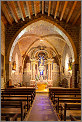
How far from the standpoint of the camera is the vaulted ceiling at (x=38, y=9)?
9.35 metres

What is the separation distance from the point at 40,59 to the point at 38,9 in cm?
1020

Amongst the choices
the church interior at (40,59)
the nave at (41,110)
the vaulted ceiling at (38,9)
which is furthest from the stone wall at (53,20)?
the nave at (41,110)

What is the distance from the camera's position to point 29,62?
21.0 metres

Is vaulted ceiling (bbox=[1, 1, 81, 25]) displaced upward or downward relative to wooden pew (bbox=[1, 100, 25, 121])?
upward

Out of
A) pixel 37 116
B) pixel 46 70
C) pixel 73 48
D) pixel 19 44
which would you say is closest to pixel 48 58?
pixel 46 70

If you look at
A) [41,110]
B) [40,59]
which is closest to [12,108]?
[41,110]

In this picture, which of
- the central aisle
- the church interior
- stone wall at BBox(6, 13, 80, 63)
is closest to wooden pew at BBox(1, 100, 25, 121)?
the church interior

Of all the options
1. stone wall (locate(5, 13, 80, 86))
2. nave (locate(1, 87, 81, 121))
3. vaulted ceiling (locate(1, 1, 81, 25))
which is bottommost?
nave (locate(1, 87, 81, 121))

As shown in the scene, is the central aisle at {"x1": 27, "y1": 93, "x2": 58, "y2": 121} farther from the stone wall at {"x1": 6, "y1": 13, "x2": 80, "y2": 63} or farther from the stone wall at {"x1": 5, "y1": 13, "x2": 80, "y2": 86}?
the stone wall at {"x1": 6, "y1": 13, "x2": 80, "y2": 63}

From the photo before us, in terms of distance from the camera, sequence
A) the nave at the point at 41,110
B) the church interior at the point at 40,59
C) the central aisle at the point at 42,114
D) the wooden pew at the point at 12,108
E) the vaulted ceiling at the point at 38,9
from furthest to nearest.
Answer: the vaulted ceiling at the point at 38,9 → the church interior at the point at 40,59 → the central aisle at the point at 42,114 → the nave at the point at 41,110 → the wooden pew at the point at 12,108

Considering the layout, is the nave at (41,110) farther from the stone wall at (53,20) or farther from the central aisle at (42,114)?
the stone wall at (53,20)

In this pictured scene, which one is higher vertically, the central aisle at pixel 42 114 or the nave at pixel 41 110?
the nave at pixel 41 110

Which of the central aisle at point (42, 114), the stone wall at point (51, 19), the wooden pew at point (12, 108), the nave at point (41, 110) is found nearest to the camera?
the wooden pew at point (12, 108)

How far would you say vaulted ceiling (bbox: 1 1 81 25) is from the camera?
9.35m
